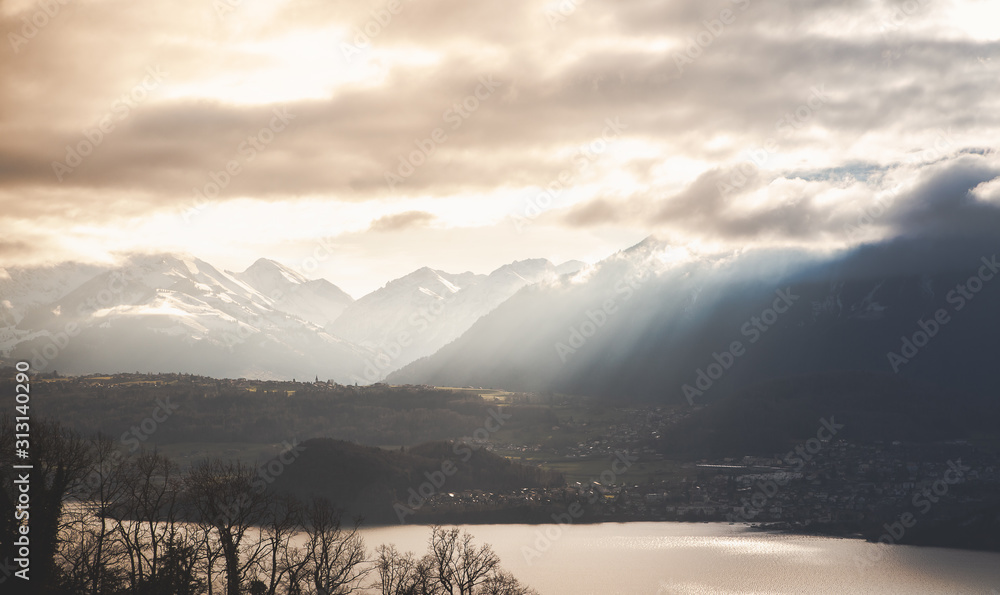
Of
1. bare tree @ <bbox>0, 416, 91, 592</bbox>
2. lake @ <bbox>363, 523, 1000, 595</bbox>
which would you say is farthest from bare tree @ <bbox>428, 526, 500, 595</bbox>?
bare tree @ <bbox>0, 416, 91, 592</bbox>

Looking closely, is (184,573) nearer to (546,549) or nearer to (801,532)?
Answer: (546,549)

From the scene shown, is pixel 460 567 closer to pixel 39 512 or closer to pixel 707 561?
pixel 39 512

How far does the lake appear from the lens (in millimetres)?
129625

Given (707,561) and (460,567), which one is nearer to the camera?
(460,567)

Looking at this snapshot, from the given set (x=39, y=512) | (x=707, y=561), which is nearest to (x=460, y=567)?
(x=39, y=512)

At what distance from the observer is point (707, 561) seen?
493 feet

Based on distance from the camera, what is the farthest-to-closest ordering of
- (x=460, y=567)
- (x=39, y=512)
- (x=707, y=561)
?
1. (x=707, y=561)
2. (x=460, y=567)
3. (x=39, y=512)

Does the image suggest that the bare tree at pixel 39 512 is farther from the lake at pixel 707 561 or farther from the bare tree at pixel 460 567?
the lake at pixel 707 561

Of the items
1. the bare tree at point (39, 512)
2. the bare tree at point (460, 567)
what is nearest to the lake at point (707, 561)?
the bare tree at point (460, 567)

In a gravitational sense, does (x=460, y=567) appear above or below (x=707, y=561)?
above

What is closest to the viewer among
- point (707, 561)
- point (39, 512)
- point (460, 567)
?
point (39, 512)

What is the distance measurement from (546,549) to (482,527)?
33804 mm

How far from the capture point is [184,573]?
63656 millimetres

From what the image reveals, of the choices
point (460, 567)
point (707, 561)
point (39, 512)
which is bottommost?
point (707, 561)
